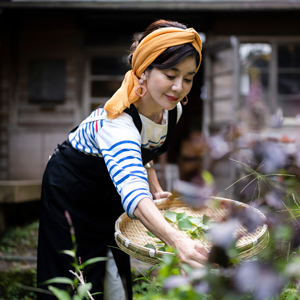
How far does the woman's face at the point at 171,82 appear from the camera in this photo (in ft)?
4.05

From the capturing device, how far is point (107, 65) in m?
6.05

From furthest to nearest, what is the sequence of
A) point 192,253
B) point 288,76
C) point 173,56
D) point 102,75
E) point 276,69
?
1. point 102,75
2. point 288,76
3. point 276,69
4. point 173,56
5. point 192,253

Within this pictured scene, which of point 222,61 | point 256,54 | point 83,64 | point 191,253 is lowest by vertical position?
point 191,253

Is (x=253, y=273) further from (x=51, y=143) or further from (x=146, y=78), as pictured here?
(x=51, y=143)

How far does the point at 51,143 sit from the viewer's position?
5.77 meters

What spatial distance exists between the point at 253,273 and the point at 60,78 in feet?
18.6

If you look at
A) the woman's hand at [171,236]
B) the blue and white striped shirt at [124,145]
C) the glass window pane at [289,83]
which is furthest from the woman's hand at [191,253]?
the glass window pane at [289,83]

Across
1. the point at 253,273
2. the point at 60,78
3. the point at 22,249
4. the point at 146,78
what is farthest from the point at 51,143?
the point at 253,273

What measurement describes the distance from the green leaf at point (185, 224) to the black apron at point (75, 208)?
43 cm

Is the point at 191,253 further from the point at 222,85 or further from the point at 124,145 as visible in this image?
the point at 222,85

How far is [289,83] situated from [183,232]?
536cm

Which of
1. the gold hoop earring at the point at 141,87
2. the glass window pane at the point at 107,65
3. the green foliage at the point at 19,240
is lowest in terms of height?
the green foliage at the point at 19,240

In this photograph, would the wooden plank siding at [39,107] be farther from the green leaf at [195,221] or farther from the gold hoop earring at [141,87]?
the green leaf at [195,221]

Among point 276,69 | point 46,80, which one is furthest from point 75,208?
point 276,69
